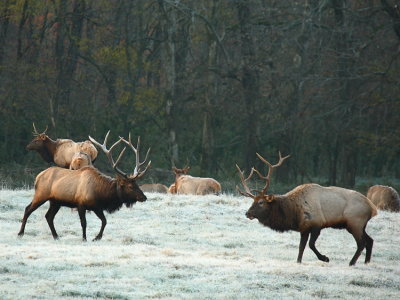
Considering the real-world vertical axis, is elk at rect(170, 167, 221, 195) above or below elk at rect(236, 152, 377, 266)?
below

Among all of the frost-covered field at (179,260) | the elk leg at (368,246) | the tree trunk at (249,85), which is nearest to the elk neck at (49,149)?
the frost-covered field at (179,260)

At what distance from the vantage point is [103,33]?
131 ft

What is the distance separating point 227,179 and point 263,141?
601 cm

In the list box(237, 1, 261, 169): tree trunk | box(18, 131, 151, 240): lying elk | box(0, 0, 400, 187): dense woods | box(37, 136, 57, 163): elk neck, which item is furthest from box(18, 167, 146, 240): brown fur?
box(237, 1, 261, 169): tree trunk

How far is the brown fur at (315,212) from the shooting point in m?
13.4

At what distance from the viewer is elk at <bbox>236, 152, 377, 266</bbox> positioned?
529 inches

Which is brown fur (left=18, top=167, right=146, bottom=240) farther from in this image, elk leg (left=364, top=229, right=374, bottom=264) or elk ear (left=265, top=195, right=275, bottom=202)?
elk leg (left=364, top=229, right=374, bottom=264)

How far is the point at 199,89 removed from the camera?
128 ft

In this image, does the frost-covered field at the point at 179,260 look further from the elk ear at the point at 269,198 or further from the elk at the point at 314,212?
the elk ear at the point at 269,198

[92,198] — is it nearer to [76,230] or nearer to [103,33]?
[76,230]

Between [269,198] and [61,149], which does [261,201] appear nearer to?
[269,198]

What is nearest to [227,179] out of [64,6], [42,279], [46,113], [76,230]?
[46,113]

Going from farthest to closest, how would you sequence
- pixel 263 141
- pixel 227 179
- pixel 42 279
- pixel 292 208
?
pixel 263 141 → pixel 227 179 → pixel 292 208 → pixel 42 279

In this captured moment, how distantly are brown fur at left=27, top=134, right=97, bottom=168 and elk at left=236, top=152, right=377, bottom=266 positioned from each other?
7185mm
